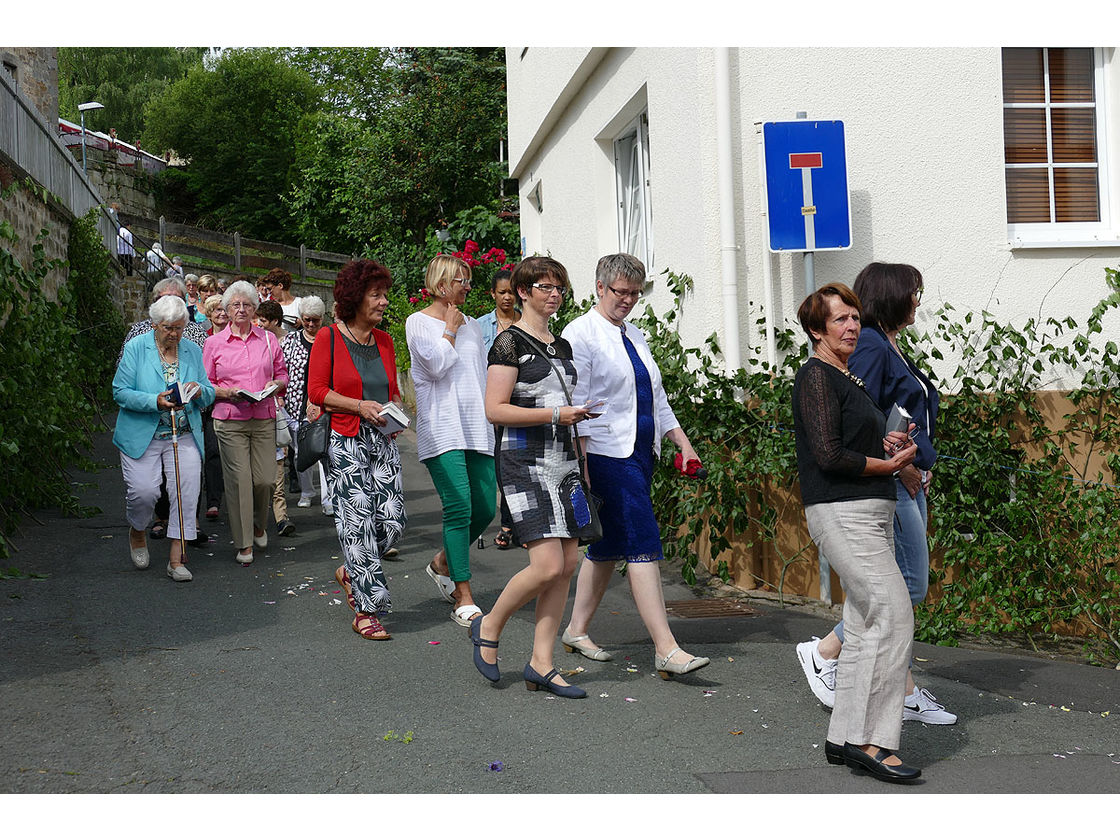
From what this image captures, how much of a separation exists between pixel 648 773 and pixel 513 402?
68.2 inches

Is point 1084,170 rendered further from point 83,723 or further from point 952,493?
point 83,723

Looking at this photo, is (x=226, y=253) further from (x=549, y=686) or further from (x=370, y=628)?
(x=549, y=686)

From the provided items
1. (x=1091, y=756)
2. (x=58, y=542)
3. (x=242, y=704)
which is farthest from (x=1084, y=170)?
(x=58, y=542)

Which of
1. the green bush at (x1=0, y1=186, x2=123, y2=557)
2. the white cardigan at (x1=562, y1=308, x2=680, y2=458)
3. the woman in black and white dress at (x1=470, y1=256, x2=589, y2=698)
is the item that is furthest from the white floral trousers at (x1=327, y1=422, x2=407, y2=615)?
the green bush at (x1=0, y1=186, x2=123, y2=557)

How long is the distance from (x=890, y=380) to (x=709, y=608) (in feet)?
9.18

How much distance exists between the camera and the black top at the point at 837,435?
14.2ft

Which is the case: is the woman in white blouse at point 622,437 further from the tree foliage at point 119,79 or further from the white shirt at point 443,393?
the tree foliage at point 119,79

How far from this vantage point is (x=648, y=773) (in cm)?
424

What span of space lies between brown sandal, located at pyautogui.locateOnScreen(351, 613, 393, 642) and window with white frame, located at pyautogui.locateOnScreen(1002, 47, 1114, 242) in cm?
505

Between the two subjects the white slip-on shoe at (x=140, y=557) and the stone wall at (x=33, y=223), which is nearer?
the white slip-on shoe at (x=140, y=557)

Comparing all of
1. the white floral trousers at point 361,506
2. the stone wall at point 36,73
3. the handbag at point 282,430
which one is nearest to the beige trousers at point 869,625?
the white floral trousers at point 361,506

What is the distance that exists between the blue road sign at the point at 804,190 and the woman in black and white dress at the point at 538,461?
8.19 feet

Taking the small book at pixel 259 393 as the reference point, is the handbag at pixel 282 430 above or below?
below

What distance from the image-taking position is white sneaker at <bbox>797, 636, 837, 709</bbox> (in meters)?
4.99
